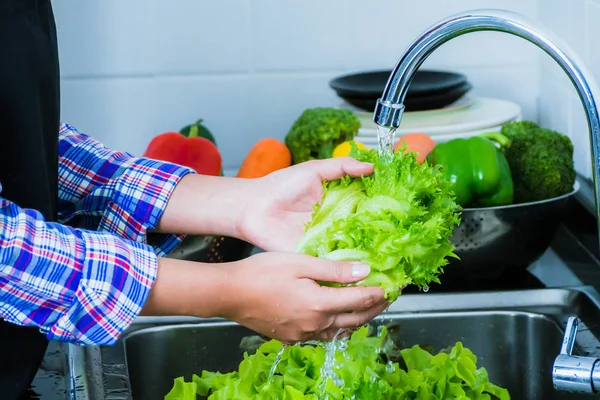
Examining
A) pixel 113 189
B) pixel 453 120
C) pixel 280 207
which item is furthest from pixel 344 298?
pixel 453 120

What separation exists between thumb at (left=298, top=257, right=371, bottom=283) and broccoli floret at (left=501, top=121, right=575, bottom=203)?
2.18ft

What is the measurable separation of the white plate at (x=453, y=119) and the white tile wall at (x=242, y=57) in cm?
24

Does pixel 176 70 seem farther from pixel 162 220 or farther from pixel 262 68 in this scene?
pixel 162 220

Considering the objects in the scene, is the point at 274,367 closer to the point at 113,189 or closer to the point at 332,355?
the point at 332,355

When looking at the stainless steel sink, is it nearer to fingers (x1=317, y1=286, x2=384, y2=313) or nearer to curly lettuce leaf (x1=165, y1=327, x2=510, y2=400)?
curly lettuce leaf (x1=165, y1=327, x2=510, y2=400)

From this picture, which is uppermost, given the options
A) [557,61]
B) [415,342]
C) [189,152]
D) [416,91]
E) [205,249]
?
[557,61]

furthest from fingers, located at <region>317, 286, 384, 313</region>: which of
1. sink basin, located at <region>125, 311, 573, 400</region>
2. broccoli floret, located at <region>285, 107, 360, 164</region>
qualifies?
broccoli floret, located at <region>285, 107, 360, 164</region>

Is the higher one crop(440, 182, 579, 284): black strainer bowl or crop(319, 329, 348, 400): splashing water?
crop(440, 182, 579, 284): black strainer bowl

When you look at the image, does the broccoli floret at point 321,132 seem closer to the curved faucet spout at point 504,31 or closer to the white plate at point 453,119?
the white plate at point 453,119

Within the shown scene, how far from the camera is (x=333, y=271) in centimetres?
108

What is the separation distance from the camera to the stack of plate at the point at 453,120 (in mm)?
1868

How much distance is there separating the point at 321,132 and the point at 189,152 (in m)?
0.27

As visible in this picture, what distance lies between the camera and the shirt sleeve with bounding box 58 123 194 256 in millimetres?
1393

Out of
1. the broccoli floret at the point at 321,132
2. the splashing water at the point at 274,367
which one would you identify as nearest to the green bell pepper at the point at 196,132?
the broccoli floret at the point at 321,132
